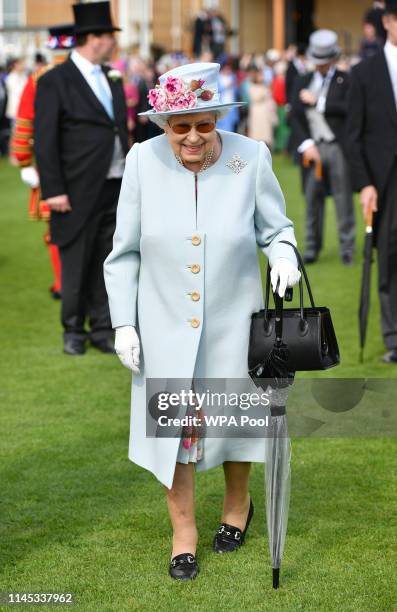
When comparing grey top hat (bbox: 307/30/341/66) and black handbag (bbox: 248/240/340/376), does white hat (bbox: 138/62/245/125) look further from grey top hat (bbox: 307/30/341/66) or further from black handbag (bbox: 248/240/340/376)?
grey top hat (bbox: 307/30/341/66)

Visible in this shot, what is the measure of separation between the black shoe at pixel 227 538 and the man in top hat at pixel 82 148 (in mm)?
3741

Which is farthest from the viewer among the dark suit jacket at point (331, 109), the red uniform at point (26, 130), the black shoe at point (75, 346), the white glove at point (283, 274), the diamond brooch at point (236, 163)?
the dark suit jacket at point (331, 109)

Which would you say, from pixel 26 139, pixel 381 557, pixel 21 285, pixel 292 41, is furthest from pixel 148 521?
pixel 292 41

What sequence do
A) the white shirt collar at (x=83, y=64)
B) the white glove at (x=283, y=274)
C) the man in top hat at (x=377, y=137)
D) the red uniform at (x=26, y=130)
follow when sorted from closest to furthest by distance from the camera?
1. the white glove at (x=283, y=274)
2. the man in top hat at (x=377, y=137)
3. the white shirt collar at (x=83, y=64)
4. the red uniform at (x=26, y=130)

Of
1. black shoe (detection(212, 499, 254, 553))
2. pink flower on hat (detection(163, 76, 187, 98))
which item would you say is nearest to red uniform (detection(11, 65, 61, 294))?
black shoe (detection(212, 499, 254, 553))

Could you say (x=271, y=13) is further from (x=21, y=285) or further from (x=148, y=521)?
(x=148, y=521)

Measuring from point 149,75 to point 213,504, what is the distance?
22.9 meters

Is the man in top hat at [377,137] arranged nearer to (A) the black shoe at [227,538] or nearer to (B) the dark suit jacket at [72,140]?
(B) the dark suit jacket at [72,140]

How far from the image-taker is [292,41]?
43.8 metres

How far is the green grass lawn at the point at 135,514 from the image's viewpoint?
4664 millimetres

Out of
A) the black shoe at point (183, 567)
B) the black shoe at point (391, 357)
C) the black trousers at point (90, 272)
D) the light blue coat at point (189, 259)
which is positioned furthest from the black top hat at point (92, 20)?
the black shoe at point (183, 567)

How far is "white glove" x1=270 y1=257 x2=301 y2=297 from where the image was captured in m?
4.32

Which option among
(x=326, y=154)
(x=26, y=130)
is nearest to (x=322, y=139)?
(x=326, y=154)

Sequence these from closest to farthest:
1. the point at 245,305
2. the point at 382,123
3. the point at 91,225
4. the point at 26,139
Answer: the point at 245,305
the point at 382,123
the point at 91,225
the point at 26,139
